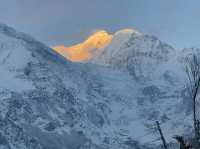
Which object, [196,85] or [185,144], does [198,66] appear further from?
[185,144]

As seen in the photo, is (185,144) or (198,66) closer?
(185,144)

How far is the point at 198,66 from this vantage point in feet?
140

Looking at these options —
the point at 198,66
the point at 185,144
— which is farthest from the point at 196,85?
the point at 185,144

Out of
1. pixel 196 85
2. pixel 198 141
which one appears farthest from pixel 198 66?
pixel 198 141

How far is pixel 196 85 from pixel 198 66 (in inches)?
50.9

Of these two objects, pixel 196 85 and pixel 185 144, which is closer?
pixel 185 144

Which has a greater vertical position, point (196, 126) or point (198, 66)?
point (198, 66)

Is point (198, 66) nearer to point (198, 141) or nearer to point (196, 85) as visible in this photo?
point (196, 85)

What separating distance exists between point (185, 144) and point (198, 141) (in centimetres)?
237

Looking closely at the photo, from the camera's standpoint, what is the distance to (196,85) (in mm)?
42062

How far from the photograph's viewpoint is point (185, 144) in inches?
1523

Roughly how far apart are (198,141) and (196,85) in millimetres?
3553

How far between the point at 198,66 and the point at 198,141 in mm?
4835

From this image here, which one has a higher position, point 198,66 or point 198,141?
point 198,66
